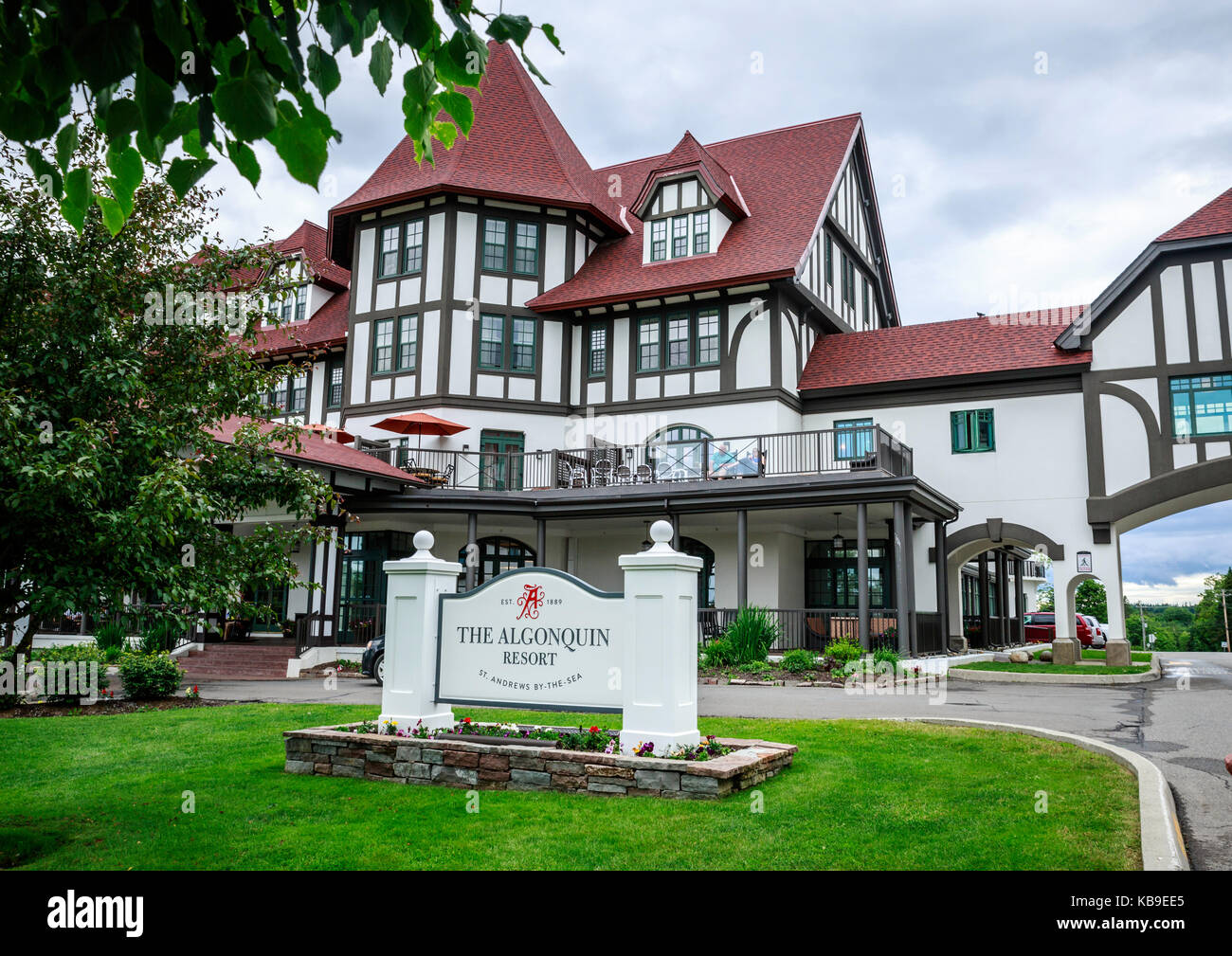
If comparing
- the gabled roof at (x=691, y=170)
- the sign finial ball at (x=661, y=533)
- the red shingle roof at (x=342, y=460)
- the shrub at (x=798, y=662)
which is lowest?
the shrub at (x=798, y=662)

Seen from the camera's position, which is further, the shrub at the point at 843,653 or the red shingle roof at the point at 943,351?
the red shingle roof at the point at 943,351

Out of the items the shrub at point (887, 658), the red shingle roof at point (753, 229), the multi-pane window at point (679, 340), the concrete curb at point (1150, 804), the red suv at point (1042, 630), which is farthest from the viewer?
the red suv at point (1042, 630)

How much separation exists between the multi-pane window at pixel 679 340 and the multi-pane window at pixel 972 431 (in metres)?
7.27

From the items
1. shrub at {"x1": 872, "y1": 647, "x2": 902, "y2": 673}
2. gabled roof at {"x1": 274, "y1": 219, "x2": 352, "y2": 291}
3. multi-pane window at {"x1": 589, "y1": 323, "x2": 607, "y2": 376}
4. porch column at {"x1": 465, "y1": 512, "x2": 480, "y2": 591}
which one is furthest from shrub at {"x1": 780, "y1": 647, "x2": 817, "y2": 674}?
gabled roof at {"x1": 274, "y1": 219, "x2": 352, "y2": 291}

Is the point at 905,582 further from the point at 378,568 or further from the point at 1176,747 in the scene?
the point at 378,568

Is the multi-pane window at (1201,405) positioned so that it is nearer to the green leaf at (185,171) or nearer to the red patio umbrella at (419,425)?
the red patio umbrella at (419,425)

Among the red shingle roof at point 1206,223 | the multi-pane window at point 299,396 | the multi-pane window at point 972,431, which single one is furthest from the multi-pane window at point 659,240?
the red shingle roof at point 1206,223

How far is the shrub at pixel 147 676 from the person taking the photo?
571 inches

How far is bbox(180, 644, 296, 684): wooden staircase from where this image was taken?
20.4m

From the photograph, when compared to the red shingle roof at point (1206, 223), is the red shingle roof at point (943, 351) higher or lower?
lower

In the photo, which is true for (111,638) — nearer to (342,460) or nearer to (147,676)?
(342,460)

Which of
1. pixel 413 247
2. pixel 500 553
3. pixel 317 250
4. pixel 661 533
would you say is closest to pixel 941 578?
pixel 500 553

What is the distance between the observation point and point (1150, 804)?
20.5ft
